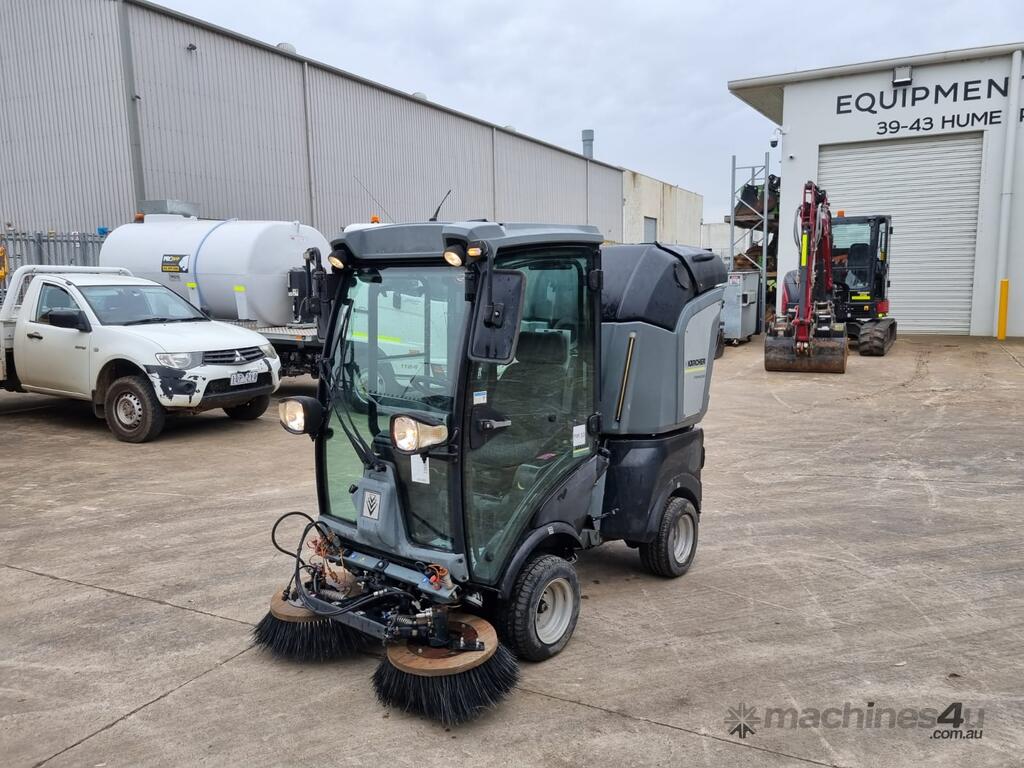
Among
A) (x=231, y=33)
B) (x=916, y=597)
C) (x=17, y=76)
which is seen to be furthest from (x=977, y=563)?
(x=17, y=76)

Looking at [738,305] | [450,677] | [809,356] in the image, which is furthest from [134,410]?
[738,305]

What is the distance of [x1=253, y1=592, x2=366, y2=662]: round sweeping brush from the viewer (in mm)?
3791

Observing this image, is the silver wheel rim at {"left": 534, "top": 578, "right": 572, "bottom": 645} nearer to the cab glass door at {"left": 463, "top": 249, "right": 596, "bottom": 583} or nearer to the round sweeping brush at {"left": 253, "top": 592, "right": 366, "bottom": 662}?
the cab glass door at {"left": 463, "top": 249, "right": 596, "bottom": 583}

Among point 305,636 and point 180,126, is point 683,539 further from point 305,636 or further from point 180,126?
point 180,126

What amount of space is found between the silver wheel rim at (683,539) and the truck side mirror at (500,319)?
2.29 m

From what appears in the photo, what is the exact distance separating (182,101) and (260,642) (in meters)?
14.5

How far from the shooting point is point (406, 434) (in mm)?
3184

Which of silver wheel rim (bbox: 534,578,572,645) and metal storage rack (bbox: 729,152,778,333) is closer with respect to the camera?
silver wheel rim (bbox: 534,578,572,645)

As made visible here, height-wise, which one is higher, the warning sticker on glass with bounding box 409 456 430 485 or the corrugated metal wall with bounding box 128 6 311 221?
the corrugated metal wall with bounding box 128 6 311 221

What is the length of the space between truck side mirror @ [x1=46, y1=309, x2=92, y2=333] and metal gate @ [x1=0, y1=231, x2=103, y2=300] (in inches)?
222

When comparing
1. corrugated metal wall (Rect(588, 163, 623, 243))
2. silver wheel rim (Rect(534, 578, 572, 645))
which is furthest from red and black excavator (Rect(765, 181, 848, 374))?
corrugated metal wall (Rect(588, 163, 623, 243))

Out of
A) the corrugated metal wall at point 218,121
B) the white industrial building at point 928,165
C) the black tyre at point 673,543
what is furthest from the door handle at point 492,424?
the white industrial building at point 928,165

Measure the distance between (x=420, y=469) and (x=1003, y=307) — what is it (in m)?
21.5

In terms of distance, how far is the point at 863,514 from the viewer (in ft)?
20.8
